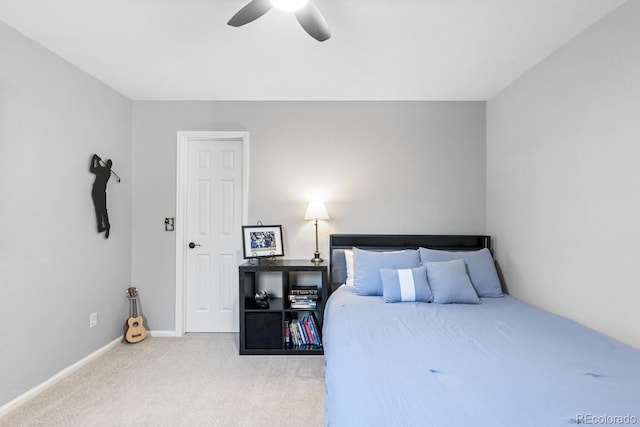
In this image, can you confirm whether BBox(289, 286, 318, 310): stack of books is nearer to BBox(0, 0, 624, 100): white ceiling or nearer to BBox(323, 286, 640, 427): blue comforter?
BBox(323, 286, 640, 427): blue comforter

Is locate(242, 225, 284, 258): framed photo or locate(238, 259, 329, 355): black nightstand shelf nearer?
locate(238, 259, 329, 355): black nightstand shelf

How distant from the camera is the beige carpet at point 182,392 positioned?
196cm

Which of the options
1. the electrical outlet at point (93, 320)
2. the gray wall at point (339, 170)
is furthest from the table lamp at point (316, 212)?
the electrical outlet at point (93, 320)

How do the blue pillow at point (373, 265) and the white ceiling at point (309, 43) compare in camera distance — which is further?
the blue pillow at point (373, 265)

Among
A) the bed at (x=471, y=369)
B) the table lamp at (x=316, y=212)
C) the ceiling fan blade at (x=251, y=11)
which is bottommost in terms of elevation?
the bed at (x=471, y=369)

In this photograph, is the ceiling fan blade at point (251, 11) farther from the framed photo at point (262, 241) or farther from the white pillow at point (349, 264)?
the white pillow at point (349, 264)

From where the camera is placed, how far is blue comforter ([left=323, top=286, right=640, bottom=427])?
1.05 meters

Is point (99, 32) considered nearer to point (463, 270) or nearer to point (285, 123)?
point (285, 123)

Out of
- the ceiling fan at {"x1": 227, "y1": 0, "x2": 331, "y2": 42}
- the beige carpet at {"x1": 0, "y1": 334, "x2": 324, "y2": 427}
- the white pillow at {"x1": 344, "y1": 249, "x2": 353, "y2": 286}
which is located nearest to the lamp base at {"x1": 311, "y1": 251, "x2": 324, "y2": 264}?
the white pillow at {"x1": 344, "y1": 249, "x2": 353, "y2": 286}

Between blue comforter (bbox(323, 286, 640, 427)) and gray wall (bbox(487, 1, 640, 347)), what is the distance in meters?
0.30

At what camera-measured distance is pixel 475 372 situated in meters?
1.34

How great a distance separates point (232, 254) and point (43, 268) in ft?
5.08

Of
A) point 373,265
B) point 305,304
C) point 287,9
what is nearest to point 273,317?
point 305,304

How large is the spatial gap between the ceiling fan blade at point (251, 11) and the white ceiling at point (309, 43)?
0.24m
